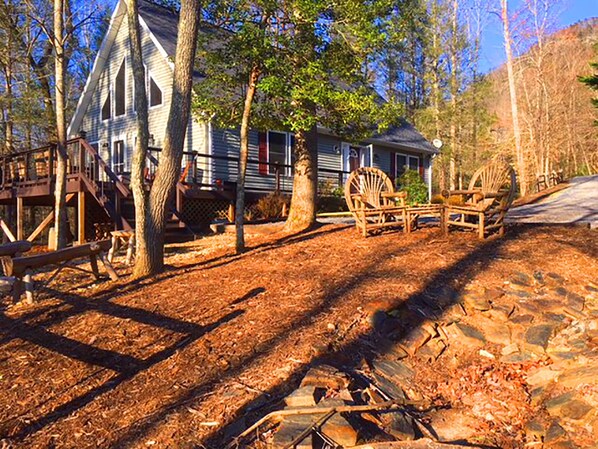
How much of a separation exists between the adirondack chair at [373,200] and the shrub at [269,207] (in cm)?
531

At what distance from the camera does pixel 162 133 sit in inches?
620

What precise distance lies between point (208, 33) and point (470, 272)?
6941 mm

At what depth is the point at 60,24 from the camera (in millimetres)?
10703

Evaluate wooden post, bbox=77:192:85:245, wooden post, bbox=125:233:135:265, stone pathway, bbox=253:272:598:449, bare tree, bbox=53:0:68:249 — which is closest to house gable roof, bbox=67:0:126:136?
bare tree, bbox=53:0:68:249

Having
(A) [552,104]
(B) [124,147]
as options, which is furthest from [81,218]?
(A) [552,104]

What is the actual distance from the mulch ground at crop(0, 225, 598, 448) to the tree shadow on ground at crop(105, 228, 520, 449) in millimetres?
12

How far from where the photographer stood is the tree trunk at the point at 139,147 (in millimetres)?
5852

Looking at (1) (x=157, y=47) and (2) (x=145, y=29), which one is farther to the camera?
(2) (x=145, y=29)

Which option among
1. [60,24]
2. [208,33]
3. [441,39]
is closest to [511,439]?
[208,33]

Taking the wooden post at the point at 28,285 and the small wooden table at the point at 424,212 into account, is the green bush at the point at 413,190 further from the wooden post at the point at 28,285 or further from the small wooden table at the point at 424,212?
the wooden post at the point at 28,285

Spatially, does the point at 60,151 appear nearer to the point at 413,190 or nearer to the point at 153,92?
the point at 153,92

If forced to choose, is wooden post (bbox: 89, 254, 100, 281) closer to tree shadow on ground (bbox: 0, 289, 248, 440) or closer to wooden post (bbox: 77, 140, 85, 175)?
tree shadow on ground (bbox: 0, 289, 248, 440)

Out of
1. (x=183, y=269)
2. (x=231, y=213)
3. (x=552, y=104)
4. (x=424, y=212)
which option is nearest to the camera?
(x=183, y=269)

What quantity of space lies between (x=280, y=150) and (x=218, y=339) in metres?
13.8
